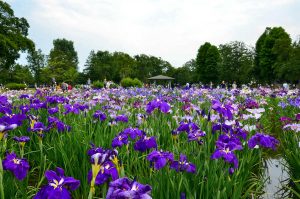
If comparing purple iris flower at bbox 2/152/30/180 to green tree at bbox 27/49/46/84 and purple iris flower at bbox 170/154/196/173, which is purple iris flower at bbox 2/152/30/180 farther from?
green tree at bbox 27/49/46/84

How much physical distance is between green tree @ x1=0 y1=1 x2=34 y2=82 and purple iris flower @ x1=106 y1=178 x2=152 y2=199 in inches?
1556

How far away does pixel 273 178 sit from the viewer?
4.41m

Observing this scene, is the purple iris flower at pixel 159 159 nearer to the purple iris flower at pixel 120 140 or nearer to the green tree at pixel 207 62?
the purple iris flower at pixel 120 140

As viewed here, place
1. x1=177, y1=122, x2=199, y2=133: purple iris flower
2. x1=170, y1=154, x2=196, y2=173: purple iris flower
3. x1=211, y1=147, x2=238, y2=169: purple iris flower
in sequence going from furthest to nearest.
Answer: x1=177, y1=122, x2=199, y2=133: purple iris flower < x1=211, y1=147, x2=238, y2=169: purple iris flower < x1=170, y1=154, x2=196, y2=173: purple iris flower

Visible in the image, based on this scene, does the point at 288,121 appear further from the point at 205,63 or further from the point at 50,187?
the point at 205,63

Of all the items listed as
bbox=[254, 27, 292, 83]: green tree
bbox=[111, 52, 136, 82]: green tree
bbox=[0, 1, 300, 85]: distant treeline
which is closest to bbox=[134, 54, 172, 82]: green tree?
bbox=[0, 1, 300, 85]: distant treeline

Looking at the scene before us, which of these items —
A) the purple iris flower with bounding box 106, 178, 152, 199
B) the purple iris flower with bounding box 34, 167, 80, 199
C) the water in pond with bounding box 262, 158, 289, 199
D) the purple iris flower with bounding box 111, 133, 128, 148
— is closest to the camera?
the purple iris flower with bounding box 106, 178, 152, 199

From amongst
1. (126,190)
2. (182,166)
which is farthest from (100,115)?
(126,190)

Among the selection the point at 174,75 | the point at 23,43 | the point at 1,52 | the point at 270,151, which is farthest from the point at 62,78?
the point at 270,151

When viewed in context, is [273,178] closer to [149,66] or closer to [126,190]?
[126,190]

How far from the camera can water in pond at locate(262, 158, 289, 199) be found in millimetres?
3807

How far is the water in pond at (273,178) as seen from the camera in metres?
3.81

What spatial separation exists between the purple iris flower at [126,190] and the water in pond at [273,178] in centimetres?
293

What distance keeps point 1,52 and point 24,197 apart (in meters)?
39.0
